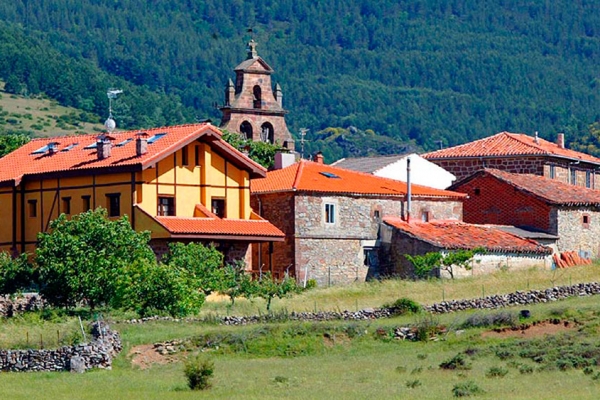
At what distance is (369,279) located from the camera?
73000 mm

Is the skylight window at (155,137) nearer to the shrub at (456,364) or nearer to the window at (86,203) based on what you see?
the window at (86,203)

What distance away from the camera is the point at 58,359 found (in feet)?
156

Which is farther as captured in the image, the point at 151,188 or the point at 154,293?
the point at 151,188

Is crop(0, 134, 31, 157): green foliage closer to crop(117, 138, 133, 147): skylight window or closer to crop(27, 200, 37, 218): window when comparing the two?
crop(27, 200, 37, 218): window

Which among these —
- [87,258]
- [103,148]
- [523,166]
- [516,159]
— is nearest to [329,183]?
[103,148]

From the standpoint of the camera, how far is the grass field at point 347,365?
42312 millimetres

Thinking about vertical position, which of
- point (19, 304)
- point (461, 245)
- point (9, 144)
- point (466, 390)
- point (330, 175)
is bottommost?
point (466, 390)

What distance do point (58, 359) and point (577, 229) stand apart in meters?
38.0

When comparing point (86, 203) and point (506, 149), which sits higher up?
point (506, 149)

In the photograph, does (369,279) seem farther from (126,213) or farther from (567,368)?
(567,368)

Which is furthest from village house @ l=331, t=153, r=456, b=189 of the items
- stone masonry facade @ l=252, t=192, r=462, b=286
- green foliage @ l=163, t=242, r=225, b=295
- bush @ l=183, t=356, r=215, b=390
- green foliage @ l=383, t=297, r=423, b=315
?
bush @ l=183, t=356, r=215, b=390

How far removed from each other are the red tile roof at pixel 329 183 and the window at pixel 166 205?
5436 mm

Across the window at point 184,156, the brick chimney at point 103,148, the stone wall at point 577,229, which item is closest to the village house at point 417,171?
the stone wall at point 577,229

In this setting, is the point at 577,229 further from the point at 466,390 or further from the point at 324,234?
the point at 466,390
